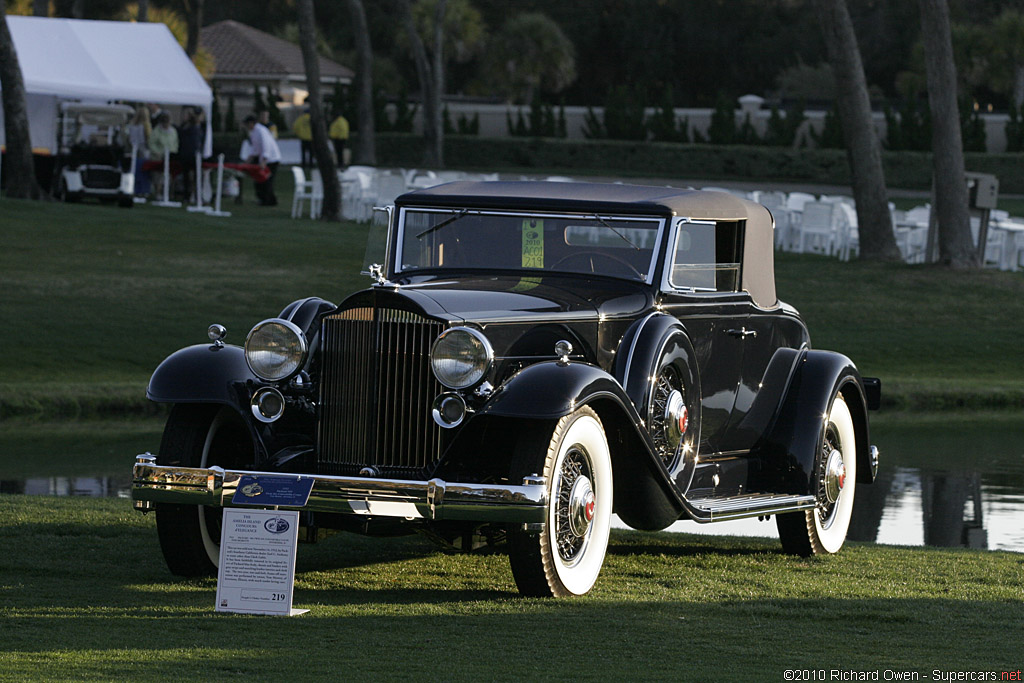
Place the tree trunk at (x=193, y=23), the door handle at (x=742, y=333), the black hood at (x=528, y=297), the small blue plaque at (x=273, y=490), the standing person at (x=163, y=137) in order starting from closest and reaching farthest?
the small blue plaque at (x=273, y=490)
the black hood at (x=528, y=297)
the door handle at (x=742, y=333)
the standing person at (x=163, y=137)
the tree trunk at (x=193, y=23)

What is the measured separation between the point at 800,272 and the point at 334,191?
9.23 metres

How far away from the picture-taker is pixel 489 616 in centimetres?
623

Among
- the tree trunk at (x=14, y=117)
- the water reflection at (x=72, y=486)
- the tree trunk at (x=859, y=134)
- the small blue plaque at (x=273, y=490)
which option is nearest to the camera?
the small blue plaque at (x=273, y=490)

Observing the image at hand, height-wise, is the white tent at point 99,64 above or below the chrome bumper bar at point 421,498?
above

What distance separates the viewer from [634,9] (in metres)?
71.2

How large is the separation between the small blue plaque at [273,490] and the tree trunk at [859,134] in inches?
691

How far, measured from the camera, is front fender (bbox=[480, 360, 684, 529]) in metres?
6.29

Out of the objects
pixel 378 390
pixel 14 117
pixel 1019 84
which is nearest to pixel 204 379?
pixel 378 390

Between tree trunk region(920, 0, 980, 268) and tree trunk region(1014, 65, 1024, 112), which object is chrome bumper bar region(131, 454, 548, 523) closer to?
tree trunk region(920, 0, 980, 268)

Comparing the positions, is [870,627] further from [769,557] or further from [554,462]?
[769,557]

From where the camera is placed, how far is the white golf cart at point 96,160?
2714cm

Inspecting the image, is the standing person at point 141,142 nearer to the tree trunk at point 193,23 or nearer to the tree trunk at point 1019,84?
the tree trunk at point 193,23

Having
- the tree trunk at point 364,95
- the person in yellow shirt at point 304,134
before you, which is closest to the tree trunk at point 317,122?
the tree trunk at point 364,95

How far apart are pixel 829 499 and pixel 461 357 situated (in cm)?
280
